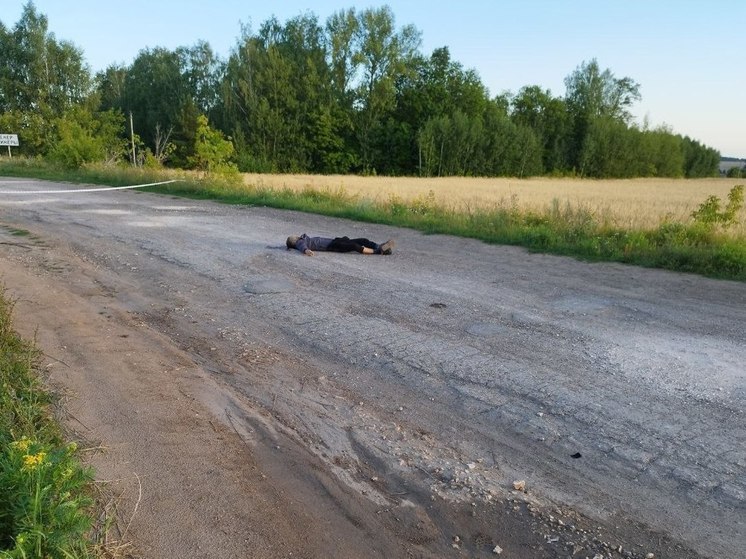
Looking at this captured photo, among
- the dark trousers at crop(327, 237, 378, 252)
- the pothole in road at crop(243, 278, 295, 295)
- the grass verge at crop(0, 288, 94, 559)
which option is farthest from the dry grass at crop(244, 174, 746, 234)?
the grass verge at crop(0, 288, 94, 559)

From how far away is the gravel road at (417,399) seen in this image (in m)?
3.17

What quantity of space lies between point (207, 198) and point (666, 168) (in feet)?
236

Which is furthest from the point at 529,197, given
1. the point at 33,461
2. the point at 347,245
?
the point at 33,461

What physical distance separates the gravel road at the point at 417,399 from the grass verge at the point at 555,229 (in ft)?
2.96

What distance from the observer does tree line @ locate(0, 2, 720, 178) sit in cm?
5353

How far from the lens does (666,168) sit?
77000 mm

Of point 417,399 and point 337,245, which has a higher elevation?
point 337,245

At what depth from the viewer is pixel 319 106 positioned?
56.5 metres

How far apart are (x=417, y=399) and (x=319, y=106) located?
54818 millimetres

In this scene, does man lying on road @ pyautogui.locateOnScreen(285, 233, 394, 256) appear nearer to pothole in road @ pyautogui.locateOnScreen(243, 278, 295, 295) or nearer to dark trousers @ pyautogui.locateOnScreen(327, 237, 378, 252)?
dark trousers @ pyautogui.locateOnScreen(327, 237, 378, 252)

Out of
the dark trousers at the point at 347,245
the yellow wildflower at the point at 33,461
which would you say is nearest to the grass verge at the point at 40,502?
the yellow wildflower at the point at 33,461

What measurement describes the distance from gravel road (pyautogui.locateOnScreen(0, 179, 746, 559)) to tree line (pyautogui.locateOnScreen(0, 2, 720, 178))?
144ft

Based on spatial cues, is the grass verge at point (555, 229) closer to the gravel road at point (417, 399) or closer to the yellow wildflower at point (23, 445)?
the gravel road at point (417, 399)

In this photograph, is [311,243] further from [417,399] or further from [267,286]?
[417,399]
